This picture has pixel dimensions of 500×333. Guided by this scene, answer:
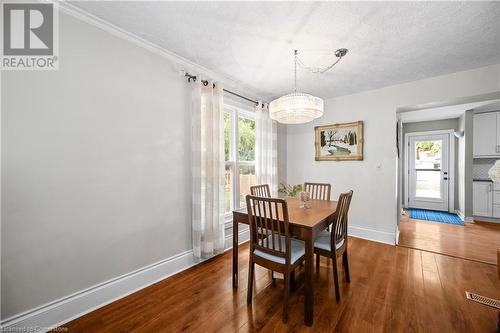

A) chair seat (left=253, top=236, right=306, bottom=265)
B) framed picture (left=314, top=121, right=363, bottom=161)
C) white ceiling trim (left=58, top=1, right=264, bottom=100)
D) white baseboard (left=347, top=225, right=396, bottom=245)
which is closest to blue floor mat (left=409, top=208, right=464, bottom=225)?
white baseboard (left=347, top=225, right=396, bottom=245)

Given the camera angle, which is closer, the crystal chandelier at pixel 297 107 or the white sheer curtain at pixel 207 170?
the crystal chandelier at pixel 297 107

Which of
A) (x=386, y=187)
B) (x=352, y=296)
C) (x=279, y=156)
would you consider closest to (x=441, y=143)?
(x=386, y=187)

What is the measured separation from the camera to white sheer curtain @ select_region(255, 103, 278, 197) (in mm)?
3590

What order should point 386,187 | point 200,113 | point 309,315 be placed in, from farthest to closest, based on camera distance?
1. point 386,187
2. point 200,113
3. point 309,315

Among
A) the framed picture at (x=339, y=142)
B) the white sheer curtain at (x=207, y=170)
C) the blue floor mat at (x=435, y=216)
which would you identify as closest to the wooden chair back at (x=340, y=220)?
the white sheer curtain at (x=207, y=170)

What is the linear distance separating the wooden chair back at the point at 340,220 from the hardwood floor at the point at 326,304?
54 cm

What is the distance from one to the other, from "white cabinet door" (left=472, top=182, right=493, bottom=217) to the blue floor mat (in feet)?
1.34

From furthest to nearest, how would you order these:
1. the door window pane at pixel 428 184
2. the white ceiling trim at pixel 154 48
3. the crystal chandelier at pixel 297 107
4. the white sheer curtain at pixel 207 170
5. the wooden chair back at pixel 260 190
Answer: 1. the door window pane at pixel 428 184
2. the wooden chair back at pixel 260 190
3. the white sheer curtain at pixel 207 170
4. the crystal chandelier at pixel 297 107
5. the white ceiling trim at pixel 154 48

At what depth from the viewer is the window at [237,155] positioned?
326 centimetres

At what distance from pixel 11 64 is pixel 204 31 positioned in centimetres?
149

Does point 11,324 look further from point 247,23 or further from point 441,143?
point 441,143

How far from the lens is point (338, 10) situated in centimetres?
164

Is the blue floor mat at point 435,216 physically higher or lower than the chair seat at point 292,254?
lower

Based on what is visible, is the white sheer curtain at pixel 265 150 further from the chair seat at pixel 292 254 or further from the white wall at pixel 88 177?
the chair seat at pixel 292 254
